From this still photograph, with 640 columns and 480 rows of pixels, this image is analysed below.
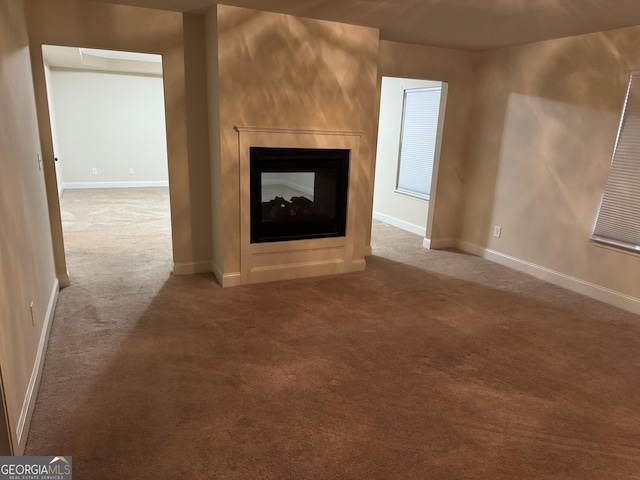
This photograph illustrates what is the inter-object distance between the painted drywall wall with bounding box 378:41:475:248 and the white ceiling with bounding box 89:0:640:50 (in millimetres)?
554

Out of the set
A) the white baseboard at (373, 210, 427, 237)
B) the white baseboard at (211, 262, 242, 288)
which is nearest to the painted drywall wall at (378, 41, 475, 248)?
the white baseboard at (373, 210, 427, 237)

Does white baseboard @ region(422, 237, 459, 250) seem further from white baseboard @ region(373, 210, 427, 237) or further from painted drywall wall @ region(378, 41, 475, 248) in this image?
white baseboard @ region(373, 210, 427, 237)

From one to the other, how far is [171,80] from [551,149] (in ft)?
11.9

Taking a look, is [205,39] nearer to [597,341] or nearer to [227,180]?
[227,180]

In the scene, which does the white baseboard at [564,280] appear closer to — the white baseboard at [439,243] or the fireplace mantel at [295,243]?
the white baseboard at [439,243]

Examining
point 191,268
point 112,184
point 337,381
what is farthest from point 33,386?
point 112,184

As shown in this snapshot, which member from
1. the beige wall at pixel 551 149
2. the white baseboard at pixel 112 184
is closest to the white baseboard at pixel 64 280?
the beige wall at pixel 551 149

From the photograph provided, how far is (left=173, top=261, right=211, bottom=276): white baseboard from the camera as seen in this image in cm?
410

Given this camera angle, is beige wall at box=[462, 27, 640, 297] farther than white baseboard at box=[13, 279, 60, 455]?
Yes

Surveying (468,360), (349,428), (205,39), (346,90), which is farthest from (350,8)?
(349,428)

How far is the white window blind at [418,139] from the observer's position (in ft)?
18.6

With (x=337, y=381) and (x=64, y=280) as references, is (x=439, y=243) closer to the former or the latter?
(x=337, y=381)

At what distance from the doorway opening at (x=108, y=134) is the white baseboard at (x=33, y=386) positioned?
11.1 feet

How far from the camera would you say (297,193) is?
13.6 ft
